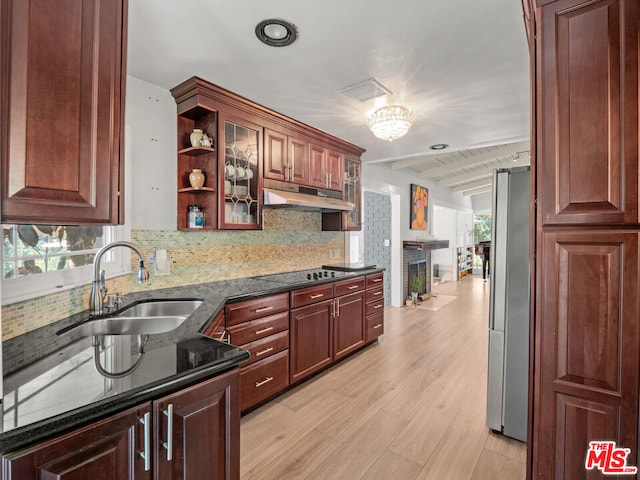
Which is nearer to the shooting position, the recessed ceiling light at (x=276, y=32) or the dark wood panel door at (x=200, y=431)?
the dark wood panel door at (x=200, y=431)

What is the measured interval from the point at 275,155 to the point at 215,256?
1073mm

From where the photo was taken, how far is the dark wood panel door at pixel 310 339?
2.68m

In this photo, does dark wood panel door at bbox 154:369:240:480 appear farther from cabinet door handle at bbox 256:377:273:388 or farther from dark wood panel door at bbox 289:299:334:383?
dark wood panel door at bbox 289:299:334:383

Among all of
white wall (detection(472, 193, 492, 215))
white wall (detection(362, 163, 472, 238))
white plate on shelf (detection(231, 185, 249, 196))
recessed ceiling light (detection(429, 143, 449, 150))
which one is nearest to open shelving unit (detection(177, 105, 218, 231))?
white plate on shelf (detection(231, 185, 249, 196))

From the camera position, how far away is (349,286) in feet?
10.8

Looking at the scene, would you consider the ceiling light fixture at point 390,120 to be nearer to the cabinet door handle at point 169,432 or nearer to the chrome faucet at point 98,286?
the chrome faucet at point 98,286

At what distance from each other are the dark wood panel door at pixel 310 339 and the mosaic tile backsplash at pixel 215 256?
703 millimetres

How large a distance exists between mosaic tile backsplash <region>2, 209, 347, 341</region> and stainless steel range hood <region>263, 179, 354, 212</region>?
374 mm

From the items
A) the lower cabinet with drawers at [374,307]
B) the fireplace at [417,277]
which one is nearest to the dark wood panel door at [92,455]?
the lower cabinet with drawers at [374,307]

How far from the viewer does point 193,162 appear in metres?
2.63

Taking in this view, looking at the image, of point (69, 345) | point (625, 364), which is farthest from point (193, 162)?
point (625, 364)

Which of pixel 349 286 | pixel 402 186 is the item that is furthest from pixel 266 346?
pixel 402 186

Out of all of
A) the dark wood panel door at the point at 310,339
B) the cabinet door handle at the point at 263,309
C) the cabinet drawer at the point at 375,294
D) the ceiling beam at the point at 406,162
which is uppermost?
the ceiling beam at the point at 406,162

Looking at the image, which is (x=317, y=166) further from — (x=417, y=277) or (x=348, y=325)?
(x=417, y=277)
